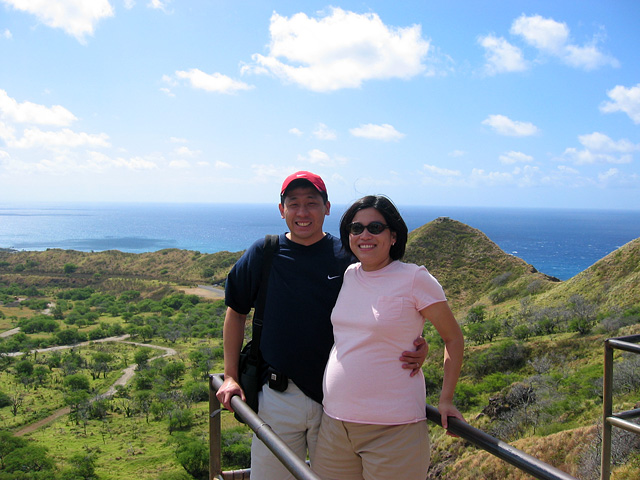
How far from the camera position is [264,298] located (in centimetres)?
238

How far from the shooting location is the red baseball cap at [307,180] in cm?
243

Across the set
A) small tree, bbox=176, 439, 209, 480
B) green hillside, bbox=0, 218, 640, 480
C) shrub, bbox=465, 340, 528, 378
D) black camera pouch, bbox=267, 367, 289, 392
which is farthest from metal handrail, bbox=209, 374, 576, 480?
small tree, bbox=176, 439, 209, 480

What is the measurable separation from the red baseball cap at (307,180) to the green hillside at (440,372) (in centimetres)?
515

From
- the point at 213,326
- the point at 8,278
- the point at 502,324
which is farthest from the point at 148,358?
the point at 8,278

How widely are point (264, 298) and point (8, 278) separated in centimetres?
8341

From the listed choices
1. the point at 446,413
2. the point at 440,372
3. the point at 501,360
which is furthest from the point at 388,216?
the point at 501,360

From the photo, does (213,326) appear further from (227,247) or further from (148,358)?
(227,247)

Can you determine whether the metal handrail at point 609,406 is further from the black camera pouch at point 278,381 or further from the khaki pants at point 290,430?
the black camera pouch at point 278,381

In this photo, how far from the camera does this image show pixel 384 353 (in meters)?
1.92

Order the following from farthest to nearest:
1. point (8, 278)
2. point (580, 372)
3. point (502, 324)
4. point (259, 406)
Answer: point (8, 278)
point (502, 324)
point (580, 372)
point (259, 406)

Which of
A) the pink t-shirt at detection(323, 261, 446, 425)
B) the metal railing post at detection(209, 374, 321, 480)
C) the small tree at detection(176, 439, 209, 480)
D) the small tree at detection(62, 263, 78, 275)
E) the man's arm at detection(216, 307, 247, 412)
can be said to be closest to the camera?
the metal railing post at detection(209, 374, 321, 480)

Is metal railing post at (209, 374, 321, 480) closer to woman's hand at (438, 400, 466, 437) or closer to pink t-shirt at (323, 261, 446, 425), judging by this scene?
pink t-shirt at (323, 261, 446, 425)

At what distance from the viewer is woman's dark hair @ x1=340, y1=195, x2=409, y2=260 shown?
6.92ft

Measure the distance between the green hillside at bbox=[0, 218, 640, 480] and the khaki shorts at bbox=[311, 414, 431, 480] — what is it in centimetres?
477
